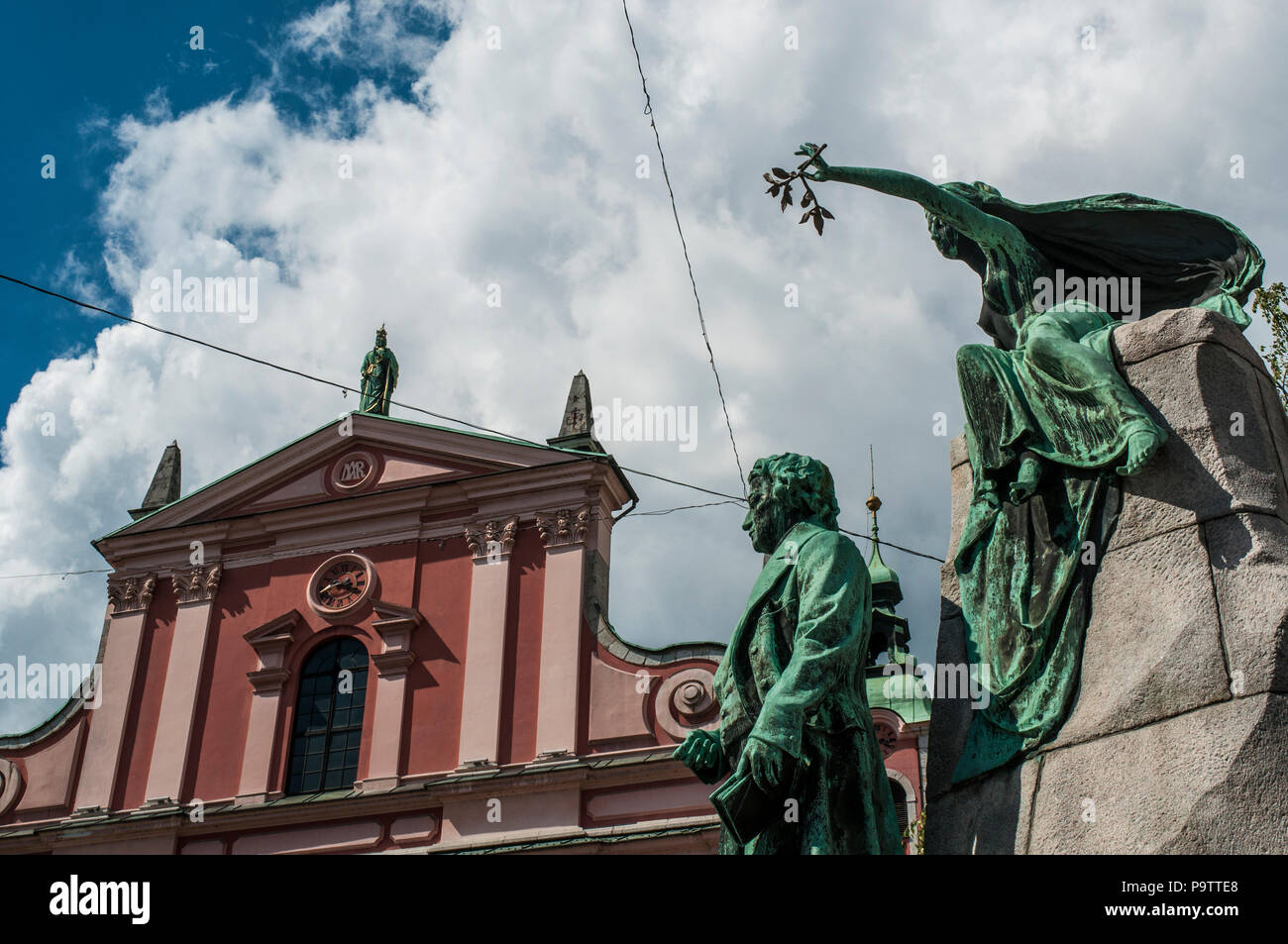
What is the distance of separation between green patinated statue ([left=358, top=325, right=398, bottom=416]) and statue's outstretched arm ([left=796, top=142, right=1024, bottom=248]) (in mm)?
18687

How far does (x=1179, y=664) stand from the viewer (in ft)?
11.9

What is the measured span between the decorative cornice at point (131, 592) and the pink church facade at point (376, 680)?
3 cm

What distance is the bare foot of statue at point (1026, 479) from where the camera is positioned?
4.18 m

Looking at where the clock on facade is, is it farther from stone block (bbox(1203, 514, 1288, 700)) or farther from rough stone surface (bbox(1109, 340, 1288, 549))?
stone block (bbox(1203, 514, 1288, 700))

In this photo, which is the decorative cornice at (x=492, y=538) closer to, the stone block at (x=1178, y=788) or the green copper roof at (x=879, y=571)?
the green copper roof at (x=879, y=571)

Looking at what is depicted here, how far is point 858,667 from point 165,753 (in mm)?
18074

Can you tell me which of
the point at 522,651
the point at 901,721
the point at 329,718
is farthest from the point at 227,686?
the point at 901,721

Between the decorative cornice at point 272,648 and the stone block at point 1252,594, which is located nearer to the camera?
the stone block at point 1252,594

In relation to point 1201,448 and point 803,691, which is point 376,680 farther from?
point 1201,448

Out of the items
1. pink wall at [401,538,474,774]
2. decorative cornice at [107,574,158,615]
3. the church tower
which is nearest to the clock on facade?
pink wall at [401,538,474,774]

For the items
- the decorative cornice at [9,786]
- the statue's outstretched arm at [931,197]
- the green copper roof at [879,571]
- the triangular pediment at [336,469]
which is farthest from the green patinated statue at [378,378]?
the statue's outstretched arm at [931,197]
